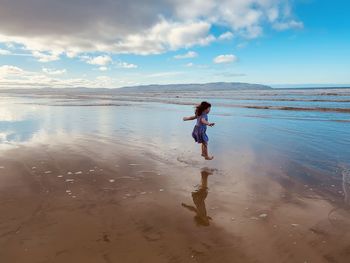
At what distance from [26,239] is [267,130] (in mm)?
12858

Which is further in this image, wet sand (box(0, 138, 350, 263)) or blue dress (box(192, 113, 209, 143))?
blue dress (box(192, 113, 209, 143))

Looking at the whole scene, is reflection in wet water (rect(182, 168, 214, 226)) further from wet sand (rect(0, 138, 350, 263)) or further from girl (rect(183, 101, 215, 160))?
girl (rect(183, 101, 215, 160))

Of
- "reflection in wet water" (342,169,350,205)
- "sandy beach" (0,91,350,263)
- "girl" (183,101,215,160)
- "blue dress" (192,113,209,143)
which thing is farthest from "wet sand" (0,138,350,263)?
"blue dress" (192,113,209,143)

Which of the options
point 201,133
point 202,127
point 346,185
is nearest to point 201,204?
point 346,185

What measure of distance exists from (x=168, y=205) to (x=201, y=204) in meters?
0.64

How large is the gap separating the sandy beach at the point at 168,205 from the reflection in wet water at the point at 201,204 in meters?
0.02

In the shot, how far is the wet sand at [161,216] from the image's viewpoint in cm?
412

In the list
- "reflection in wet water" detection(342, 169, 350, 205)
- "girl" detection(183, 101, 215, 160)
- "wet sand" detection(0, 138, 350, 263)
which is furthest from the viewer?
"girl" detection(183, 101, 215, 160)

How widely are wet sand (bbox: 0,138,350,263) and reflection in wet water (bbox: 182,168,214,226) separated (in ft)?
0.07

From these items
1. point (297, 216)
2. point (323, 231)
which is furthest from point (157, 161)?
point (323, 231)

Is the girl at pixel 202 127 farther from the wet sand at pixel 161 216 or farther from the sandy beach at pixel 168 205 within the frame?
the wet sand at pixel 161 216

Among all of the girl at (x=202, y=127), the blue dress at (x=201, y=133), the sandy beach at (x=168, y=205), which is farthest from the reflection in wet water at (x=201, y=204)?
the blue dress at (x=201, y=133)

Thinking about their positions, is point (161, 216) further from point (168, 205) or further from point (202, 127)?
point (202, 127)

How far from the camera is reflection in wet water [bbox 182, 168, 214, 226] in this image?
5.17 meters
